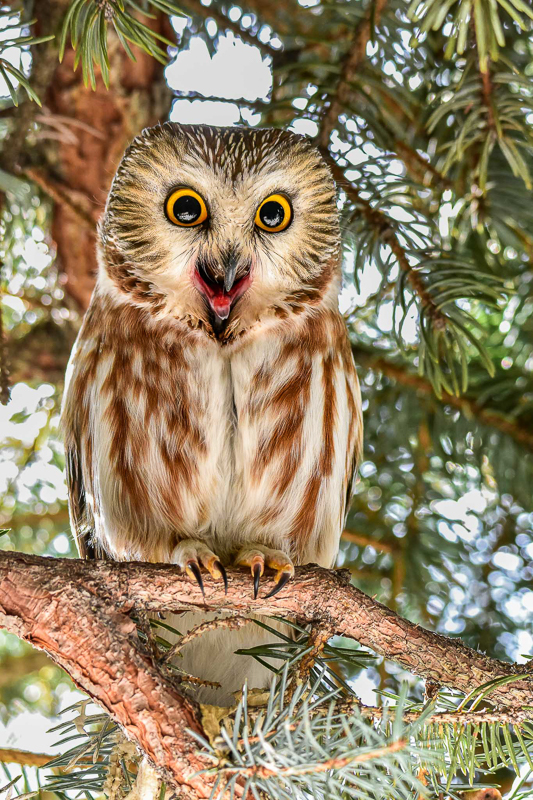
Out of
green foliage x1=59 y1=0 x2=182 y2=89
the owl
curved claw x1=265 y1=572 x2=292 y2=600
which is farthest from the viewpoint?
the owl

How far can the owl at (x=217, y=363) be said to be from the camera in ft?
4.84

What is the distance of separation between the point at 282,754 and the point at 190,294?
873mm

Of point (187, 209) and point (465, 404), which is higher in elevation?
point (187, 209)

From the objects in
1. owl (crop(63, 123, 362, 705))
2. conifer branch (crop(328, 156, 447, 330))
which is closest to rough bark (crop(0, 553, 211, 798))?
owl (crop(63, 123, 362, 705))

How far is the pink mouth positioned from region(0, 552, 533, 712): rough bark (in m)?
0.48

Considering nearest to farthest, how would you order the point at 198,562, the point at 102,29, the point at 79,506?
the point at 102,29 → the point at 198,562 → the point at 79,506

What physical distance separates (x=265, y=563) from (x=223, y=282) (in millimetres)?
523

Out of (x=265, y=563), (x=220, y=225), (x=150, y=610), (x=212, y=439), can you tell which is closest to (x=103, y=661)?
(x=150, y=610)

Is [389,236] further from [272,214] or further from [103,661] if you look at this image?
[103,661]

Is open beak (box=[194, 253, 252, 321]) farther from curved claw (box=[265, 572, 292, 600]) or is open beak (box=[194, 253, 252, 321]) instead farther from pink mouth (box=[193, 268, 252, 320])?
curved claw (box=[265, 572, 292, 600])

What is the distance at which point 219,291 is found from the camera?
145cm

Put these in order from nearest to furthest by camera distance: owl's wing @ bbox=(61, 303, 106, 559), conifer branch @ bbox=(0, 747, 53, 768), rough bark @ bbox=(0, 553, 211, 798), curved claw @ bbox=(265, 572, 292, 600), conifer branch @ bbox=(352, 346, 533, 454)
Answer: rough bark @ bbox=(0, 553, 211, 798) < curved claw @ bbox=(265, 572, 292, 600) < conifer branch @ bbox=(0, 747, 53, 768) < owl's wing @ bbox=(61, 303, 106, 559) < conifer branch @ bbox=(352, 346, 533, 454)

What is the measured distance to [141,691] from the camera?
104 centimetres

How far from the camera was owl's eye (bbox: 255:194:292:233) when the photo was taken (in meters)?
1.48
